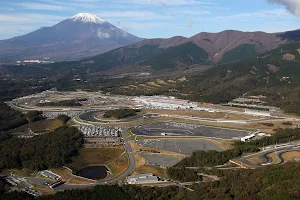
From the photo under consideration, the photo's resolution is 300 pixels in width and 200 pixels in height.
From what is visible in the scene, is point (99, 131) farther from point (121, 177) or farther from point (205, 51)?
point (205, 51)

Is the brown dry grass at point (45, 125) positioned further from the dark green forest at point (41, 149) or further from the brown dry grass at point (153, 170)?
the brown dry grass at point (153, 170)

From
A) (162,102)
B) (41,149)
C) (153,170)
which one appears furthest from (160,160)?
(162,102)

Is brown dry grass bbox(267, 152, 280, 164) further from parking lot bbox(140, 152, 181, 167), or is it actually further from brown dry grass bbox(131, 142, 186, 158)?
parking lot bbox(140, 152, 181, 167)

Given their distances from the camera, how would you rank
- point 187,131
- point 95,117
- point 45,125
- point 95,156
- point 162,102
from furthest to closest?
point 162,102, point 95,117, point 45,125, point 187,131, point 95,156

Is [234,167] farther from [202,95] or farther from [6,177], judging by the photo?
[202,95]

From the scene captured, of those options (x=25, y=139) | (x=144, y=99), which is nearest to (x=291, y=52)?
(x=144, y=99)

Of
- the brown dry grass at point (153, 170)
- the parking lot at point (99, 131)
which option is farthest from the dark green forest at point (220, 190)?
the parking lot at point (99, 131)

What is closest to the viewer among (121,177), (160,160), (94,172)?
(121,177)
